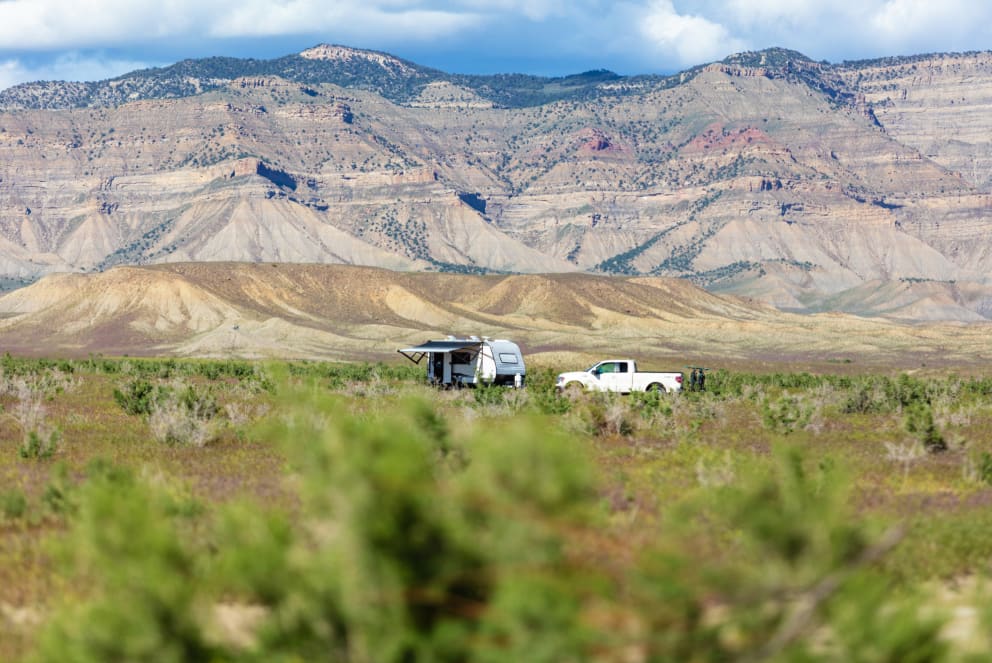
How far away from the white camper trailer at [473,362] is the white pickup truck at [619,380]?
2119 mm

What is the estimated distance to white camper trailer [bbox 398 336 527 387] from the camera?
150 feet

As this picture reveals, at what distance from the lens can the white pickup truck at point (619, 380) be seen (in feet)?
142

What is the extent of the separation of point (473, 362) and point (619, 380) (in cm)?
600

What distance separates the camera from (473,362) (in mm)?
46219

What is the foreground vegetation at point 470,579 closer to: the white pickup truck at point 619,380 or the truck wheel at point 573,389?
the truck wheel at point 573,389

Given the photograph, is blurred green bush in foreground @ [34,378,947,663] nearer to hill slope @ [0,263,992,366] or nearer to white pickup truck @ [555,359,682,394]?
white pickup truck @ [555,359,682,394]

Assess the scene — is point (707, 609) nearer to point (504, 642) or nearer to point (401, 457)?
point (504, 642)

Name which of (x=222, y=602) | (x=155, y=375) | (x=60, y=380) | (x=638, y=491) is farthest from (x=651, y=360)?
(x=222, y=602)

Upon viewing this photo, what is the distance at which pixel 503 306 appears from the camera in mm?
138625

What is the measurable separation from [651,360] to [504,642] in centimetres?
8596

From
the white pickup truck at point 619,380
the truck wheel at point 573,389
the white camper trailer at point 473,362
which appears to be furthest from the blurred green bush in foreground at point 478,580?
the white camper trailer at point 473,362

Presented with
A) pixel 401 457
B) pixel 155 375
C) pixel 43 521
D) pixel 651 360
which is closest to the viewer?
pixel 401 457

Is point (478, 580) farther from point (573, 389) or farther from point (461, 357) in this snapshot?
point (461, 357)

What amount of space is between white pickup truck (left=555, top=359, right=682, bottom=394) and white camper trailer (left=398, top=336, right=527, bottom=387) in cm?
212
